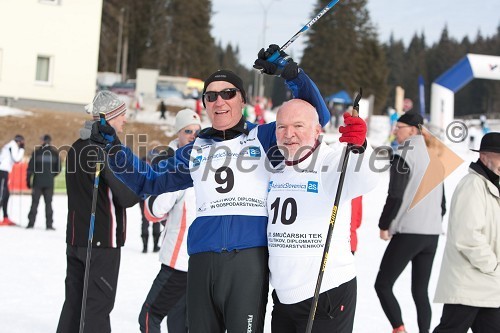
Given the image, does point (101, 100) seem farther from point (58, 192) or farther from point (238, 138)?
point (58, 192)

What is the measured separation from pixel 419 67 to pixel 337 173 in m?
109

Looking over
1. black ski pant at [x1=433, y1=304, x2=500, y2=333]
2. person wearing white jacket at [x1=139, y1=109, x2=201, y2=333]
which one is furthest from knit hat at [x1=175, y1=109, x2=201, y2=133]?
black ski pant at [x1=433, y1=304, x2=500, y2=333]

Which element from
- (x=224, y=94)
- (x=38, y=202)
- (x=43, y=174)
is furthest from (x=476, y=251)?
(x=43, y=174)

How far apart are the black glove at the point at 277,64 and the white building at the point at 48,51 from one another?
2875 cm

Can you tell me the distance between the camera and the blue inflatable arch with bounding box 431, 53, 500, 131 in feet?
71.9

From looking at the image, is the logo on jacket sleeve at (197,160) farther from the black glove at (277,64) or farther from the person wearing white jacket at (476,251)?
the person wearing white jacket at (476,251)

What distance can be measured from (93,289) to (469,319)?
2.40m

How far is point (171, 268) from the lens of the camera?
4809 millimetres

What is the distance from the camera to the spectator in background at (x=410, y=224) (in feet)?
19.3

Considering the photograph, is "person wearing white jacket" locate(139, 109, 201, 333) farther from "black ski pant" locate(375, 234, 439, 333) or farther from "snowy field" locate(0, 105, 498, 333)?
"black ski pant" locate(375, 234, 439, 333)

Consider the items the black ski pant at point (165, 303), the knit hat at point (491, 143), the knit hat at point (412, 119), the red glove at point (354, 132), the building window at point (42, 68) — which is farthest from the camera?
the building window at point (42, 68)

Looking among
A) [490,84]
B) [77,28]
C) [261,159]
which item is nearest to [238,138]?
[261,159]

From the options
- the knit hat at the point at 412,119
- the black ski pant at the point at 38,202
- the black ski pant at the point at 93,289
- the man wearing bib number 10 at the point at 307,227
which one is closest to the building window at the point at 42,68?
the black ski pant at the point at 38,202

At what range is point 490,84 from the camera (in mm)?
96500
